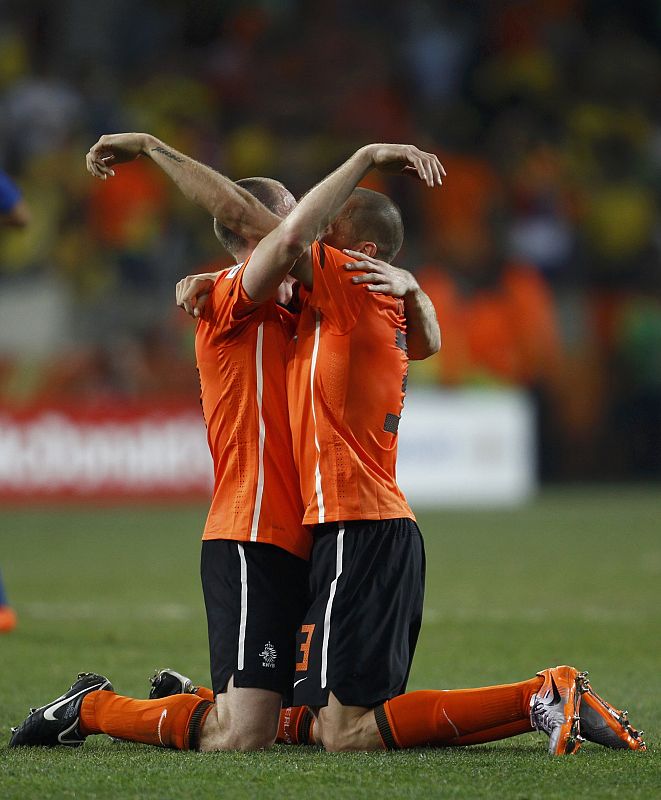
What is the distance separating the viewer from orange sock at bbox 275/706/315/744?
165 inches

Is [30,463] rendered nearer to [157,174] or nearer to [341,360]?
[157,174]

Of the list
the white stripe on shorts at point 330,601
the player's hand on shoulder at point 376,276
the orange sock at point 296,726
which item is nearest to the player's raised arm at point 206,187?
the player's hand on shoulder at point 376,276

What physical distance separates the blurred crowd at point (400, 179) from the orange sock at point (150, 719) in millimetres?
9364

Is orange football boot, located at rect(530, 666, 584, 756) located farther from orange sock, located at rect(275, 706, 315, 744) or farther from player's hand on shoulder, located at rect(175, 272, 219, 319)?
player's hand on shoulder, located at rect(175, 272, 219, 319)

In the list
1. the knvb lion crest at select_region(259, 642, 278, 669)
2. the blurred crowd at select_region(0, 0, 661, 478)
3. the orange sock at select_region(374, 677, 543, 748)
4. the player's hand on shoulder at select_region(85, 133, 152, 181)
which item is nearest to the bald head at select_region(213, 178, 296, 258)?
the player's hand on shoulder at select_region(85, 133, 152, 181)

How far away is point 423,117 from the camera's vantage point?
17359 millimetres

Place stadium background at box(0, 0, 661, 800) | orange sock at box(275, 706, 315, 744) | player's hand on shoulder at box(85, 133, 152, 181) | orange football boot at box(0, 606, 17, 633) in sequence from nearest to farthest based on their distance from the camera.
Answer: player's hand on shoulder at box(85, 133, 152, 181)
orange sock at box(275, 706, 315, 744)
orange football boot at box(0, 606, 17, 633)
stadium background at box(0, 0, 661, 800)

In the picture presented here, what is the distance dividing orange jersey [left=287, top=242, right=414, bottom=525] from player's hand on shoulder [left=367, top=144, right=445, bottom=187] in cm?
31

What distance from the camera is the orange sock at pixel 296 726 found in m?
4.19

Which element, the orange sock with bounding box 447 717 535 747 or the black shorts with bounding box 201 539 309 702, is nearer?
the orange sock with bounding box 447 717 535 747

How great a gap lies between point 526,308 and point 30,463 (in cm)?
553

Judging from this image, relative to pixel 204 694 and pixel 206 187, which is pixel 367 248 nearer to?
pixel 206 187

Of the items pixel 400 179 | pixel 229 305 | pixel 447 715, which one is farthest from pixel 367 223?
pixel 400 179

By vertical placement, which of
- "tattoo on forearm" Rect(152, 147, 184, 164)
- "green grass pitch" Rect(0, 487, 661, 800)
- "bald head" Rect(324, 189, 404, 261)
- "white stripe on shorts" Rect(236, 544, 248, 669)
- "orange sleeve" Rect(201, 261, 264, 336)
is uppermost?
"tattoo on forearm" Rect(152, 147, 184, 164)
